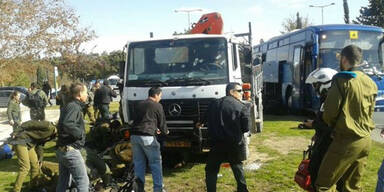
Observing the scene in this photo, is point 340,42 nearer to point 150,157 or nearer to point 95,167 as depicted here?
point 150,157

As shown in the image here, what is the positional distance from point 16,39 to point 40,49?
1906mm

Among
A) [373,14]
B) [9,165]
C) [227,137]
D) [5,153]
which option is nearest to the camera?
[227,137]

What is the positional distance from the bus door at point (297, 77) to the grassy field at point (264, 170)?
446 cm

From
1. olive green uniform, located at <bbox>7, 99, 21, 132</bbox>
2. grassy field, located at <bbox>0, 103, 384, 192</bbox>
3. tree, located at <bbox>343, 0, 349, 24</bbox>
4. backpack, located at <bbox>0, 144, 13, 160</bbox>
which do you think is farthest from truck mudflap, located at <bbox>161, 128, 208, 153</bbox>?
tree, located at <bbox>343, 0, 349, 24</bbox>

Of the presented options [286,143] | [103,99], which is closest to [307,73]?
[286,143]

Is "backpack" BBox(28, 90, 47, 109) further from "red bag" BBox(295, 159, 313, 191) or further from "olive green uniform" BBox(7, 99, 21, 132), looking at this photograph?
"red bag" BBox(295, 159, 313, 191)

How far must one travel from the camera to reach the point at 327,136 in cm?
425

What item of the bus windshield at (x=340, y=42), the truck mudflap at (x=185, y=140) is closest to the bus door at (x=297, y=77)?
the bus windshield at (x=340, y=42)

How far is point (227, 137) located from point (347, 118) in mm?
1991

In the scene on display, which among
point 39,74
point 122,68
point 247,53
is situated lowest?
point 122,68

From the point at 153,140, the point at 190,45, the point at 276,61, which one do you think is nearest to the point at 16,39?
the point at 276,61

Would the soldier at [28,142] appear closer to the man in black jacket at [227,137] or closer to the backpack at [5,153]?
the man in black jacket at [227,137]

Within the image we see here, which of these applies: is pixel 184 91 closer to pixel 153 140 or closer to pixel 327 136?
pixel 153 140

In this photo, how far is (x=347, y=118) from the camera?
3943mm
